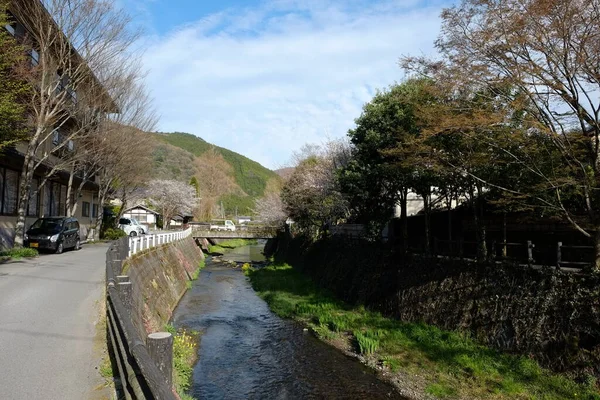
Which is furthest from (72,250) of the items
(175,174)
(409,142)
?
(175,174)

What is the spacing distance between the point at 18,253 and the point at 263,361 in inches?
427

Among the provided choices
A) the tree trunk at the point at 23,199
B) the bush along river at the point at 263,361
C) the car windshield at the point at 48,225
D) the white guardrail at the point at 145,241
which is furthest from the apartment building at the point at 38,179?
the bush along river at the point at 263,361

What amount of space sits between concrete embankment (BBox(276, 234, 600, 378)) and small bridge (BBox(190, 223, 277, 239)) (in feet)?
95.1

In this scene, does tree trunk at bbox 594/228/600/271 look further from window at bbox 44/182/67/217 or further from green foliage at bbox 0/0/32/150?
window at bbox 44/182/67/217

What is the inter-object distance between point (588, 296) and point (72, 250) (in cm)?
2085

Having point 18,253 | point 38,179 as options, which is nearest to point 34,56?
point 38,179

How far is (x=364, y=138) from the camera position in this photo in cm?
1861

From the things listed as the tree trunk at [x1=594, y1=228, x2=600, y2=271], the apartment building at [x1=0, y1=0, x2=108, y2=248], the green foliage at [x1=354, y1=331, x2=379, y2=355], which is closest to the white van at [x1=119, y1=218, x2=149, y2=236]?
the apartment building at [x1=0, y1=0, x2=108, y2=248]

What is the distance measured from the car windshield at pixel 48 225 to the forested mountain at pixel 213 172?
13975 mm

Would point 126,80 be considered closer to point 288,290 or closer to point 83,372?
point 288,290

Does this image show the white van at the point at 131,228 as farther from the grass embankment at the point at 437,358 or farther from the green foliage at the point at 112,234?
the grass embankment at the point at 437,358

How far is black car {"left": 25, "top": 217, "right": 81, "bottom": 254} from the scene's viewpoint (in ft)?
59.6

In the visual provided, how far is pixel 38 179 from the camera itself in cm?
2458

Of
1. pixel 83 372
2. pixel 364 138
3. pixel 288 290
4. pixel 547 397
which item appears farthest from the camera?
pixel 288 290
